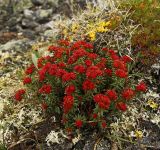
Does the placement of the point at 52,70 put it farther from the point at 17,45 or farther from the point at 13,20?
the point at 13,20

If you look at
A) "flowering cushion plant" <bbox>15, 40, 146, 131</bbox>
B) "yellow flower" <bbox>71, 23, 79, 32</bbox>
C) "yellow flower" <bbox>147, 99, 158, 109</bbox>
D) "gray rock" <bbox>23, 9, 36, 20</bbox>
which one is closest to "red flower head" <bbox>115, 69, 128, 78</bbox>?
"flowering cushion plant" <bbox>15, 40, 146, 131</bbox>

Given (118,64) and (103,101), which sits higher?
(118,64)

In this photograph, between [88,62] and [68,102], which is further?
[88,62]

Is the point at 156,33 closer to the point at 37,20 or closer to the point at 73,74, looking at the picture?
the point at 73,74

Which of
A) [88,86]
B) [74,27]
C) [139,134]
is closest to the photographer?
[88,86]

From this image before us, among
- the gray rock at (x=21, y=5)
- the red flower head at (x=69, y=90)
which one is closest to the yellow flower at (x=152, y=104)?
the red flower head at (x=69, y=90)

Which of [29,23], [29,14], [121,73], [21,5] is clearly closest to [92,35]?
[121,73]

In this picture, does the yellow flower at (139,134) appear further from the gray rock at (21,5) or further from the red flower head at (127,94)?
the gray rock at (21,5)
